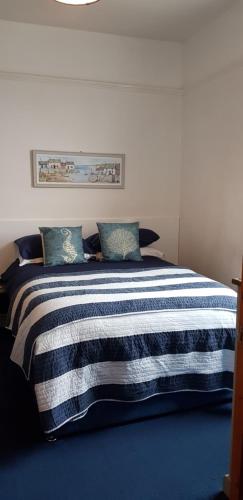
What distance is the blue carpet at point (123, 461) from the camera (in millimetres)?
1784

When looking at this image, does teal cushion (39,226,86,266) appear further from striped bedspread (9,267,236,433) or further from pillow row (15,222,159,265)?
striped bedspread (9,267,236,433)

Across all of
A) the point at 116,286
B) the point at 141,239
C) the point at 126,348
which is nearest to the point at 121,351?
the point at 126,348

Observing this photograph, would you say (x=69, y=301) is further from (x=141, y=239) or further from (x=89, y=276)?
(x=141, y=239)

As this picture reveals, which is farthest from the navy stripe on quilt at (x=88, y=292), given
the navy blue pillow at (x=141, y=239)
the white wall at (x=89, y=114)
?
the white wall at (x=89, y=114)

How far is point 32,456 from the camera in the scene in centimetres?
199

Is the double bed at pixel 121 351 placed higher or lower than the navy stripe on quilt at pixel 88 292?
lower

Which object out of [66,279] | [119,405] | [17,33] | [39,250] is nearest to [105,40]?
[17,33]

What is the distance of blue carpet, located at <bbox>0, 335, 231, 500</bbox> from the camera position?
1.78 metres

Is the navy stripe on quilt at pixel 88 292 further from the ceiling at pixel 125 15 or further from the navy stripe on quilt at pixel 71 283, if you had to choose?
the ceiling at pixel 125 15

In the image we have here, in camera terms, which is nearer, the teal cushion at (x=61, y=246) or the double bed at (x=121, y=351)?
the double bed at (x=121, y=351)

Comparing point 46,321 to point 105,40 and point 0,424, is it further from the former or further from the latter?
point 105,40

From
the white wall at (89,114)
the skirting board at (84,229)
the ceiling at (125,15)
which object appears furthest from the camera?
the skirting board at (84,229)

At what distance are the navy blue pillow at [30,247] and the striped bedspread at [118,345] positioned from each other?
1.06 meters

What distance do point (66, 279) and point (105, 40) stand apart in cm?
238
